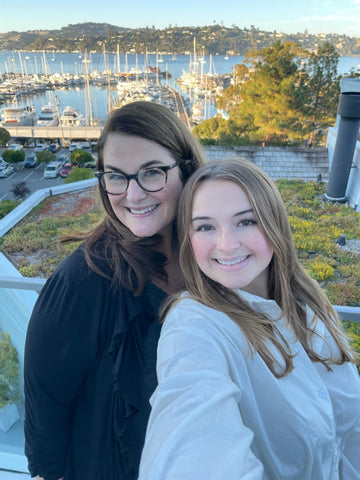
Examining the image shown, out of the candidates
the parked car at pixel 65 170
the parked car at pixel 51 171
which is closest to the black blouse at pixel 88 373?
the parked car at pixel 65 170

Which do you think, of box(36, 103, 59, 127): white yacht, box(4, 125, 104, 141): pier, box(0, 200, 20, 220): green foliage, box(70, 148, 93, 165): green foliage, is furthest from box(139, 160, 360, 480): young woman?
box(36, 103, 59, 127): white yacht

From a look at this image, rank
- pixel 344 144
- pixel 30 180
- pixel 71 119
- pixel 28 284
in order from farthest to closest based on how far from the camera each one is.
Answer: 1. pixel 71 119
2. pixel 30 180
3. pixel 344 144
4. pixel 28 284

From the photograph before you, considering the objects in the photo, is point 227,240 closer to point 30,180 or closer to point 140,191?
point 140,191

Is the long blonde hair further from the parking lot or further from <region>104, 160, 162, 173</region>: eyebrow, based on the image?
the parking lot

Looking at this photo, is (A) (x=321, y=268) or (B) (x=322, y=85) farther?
(B) (x=322, y=85)

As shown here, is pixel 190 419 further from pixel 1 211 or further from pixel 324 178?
pixel 324 178

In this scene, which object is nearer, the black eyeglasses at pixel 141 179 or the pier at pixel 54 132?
the black eyeglasses at pixel 141 179

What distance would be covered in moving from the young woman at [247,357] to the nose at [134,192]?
113 millimetres

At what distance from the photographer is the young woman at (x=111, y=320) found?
79 centimetres

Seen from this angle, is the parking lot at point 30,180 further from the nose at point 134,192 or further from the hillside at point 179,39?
the hillside at point 179,39

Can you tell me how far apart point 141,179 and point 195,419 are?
551 mm

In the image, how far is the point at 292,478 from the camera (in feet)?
2.27

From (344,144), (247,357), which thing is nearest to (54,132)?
(344,144)

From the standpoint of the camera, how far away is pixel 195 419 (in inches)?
20.1
